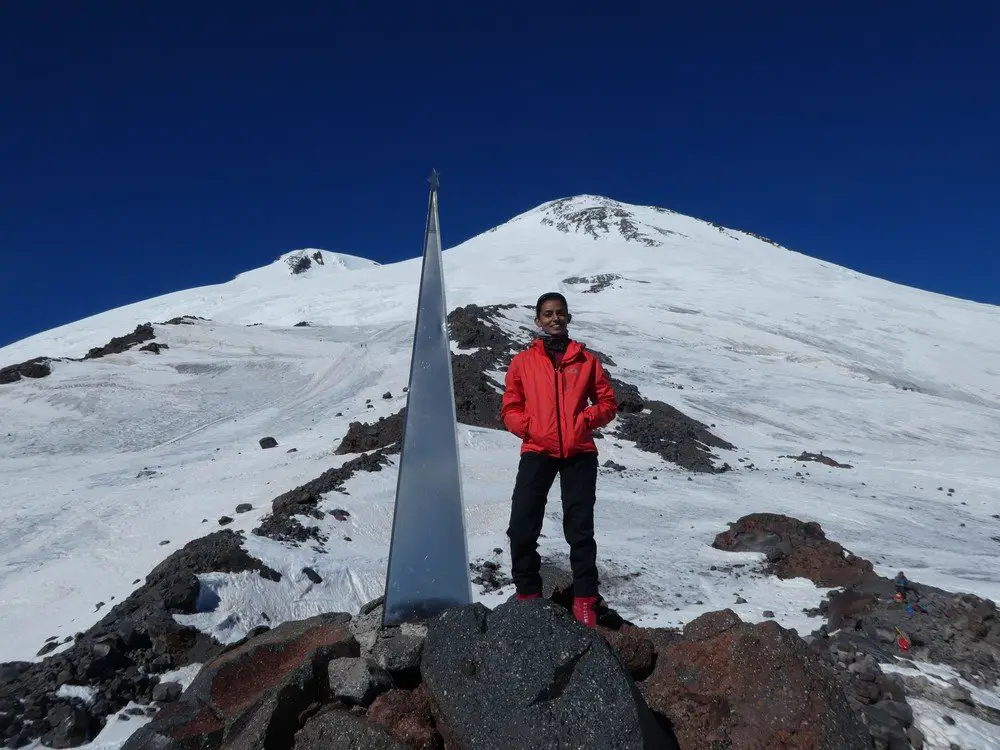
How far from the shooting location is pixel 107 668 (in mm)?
5191

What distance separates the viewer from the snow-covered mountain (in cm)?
796

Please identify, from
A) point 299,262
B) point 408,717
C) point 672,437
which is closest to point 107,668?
point 408,717

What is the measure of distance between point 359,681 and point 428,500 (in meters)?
1.03

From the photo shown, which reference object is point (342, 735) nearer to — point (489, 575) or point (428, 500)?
point (428, 500)

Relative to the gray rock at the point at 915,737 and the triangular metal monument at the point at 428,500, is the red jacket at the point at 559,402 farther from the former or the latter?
the gray rock at the point at 915,737

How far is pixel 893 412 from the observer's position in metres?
26.7

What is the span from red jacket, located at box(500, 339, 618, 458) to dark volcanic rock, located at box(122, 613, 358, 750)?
1.63 meters

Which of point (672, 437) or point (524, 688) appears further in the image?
point (672, 437)

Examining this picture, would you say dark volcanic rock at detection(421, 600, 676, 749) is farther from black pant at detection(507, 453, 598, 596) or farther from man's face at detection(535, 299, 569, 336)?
man's face at detection(535, 299, 569, 336)

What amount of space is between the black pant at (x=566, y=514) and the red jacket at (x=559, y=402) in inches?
4.0

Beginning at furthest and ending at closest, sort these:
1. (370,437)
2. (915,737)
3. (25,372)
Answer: (25,372), (370,437), (915,737)

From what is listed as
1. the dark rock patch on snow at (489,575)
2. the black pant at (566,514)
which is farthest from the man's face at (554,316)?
the dark rock patch on snow at (489,575)

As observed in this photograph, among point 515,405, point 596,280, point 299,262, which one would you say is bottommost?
point 515,405

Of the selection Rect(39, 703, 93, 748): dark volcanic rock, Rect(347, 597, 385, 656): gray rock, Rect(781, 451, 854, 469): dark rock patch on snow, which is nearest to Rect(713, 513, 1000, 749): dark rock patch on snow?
Rect(347, 597, 385, 656): gray rock
